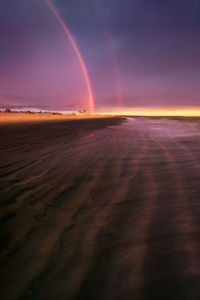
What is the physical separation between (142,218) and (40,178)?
1605 mm

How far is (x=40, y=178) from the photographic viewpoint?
2.51 meters

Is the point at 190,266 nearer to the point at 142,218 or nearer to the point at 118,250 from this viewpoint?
the point at 118,250

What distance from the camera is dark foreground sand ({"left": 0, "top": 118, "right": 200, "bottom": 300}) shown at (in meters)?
0.90

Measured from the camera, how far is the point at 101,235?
4.28 ft

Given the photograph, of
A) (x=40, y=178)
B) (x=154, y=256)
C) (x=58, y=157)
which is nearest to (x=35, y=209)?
(x=40, y=178)

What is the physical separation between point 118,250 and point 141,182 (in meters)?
1.24

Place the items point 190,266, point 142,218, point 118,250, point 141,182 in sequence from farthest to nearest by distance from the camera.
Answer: point 141,182, point 142,218, point 118,250, point 190,266

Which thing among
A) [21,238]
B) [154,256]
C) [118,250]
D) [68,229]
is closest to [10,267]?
[21,238]

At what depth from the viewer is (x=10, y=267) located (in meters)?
1.02

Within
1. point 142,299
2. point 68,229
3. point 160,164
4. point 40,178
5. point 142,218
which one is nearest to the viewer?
point 142,299

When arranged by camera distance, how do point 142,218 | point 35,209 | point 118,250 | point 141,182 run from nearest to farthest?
point 118,250
point 142,218
point 35,209
point 141,182

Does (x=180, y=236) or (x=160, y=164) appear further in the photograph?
(x=160, y=164)

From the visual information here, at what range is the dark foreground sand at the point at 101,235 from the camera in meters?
0.90

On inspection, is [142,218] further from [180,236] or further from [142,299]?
[142,299]
